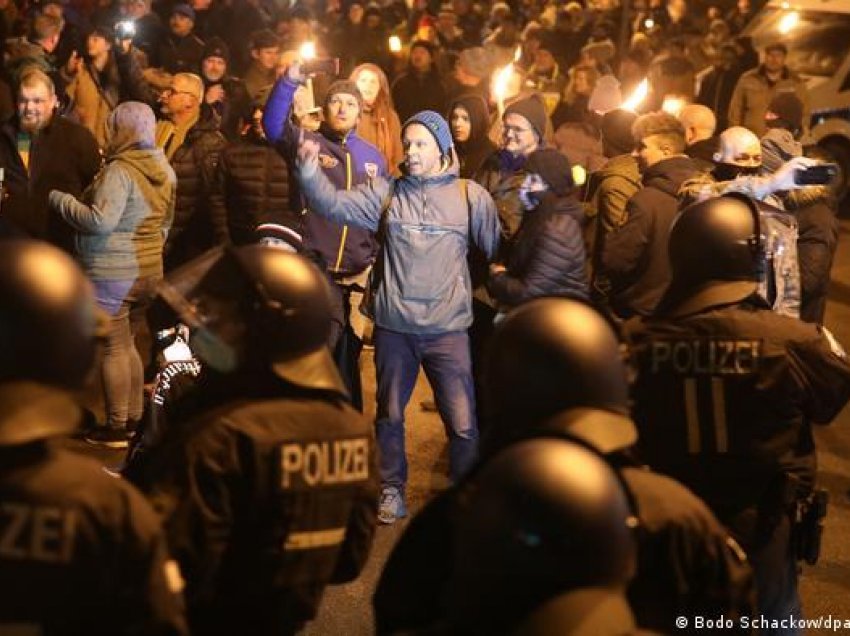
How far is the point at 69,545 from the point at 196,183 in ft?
20.3

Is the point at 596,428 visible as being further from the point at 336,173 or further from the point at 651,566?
the point at 336,173

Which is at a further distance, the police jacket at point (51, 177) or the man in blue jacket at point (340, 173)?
the police jacket at point (51, 177)

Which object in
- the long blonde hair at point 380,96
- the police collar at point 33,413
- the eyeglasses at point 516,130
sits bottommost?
the police collar at point 33,413

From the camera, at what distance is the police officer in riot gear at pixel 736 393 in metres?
4.24

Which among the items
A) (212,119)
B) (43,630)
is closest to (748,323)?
(43,630)

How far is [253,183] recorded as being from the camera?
7.89 m

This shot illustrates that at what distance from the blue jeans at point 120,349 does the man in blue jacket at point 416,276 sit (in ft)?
4.58

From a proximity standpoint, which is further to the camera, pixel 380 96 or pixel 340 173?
pixel 380 96

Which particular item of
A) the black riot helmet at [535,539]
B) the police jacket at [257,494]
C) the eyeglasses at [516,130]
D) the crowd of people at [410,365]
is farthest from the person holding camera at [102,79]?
the black riot helmet at [535,539]

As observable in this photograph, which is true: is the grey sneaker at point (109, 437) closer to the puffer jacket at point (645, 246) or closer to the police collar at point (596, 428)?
the puffer jacket at point (645, 246)

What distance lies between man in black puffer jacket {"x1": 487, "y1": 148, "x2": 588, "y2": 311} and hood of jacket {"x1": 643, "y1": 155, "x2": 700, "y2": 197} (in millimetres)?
703

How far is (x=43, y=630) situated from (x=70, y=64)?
9.29m

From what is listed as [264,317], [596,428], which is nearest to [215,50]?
[264,317]

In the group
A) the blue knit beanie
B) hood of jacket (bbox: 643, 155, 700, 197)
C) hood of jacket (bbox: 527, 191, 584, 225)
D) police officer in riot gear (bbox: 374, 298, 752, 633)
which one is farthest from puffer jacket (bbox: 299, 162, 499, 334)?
police officer in riot gear (bbox: 374, 298, 752, 633)
